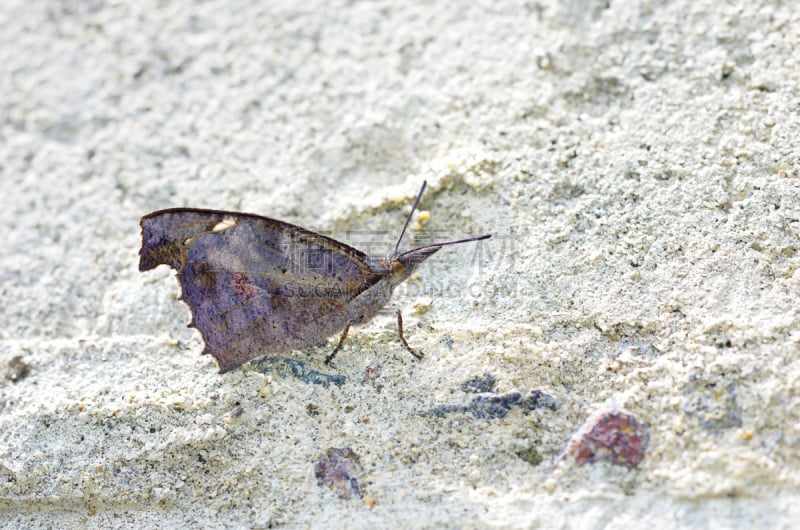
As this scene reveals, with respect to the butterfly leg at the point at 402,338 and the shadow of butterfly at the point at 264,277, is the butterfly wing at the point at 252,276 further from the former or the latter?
the butterfly leg at the point at 402,338

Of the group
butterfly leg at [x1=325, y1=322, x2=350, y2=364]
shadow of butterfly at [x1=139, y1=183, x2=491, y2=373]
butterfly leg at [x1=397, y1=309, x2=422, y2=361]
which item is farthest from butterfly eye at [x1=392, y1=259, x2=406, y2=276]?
butterfly leg at [x1=325, y1=322, x2=350, y2=364]

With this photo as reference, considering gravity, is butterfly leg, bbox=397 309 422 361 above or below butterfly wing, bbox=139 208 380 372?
below

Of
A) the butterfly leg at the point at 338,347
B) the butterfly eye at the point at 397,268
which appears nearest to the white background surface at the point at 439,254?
the butterfly leg at the point at 338,347

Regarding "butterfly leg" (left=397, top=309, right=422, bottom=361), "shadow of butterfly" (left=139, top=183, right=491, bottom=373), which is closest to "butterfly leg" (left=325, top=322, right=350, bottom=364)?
"shadow of butterfly" (left=139, top=183, right=491, bottom=373)

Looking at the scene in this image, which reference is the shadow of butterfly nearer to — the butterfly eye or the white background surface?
the butterfly eye

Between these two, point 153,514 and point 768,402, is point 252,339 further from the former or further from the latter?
point 768,402

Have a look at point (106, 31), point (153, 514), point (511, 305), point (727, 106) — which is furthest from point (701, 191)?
point (106, 31)

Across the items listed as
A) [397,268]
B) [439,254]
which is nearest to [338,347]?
[397,268]

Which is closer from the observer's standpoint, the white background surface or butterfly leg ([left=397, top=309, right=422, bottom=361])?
the white background surface

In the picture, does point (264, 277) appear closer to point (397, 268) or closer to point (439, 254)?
point (397, 268)
